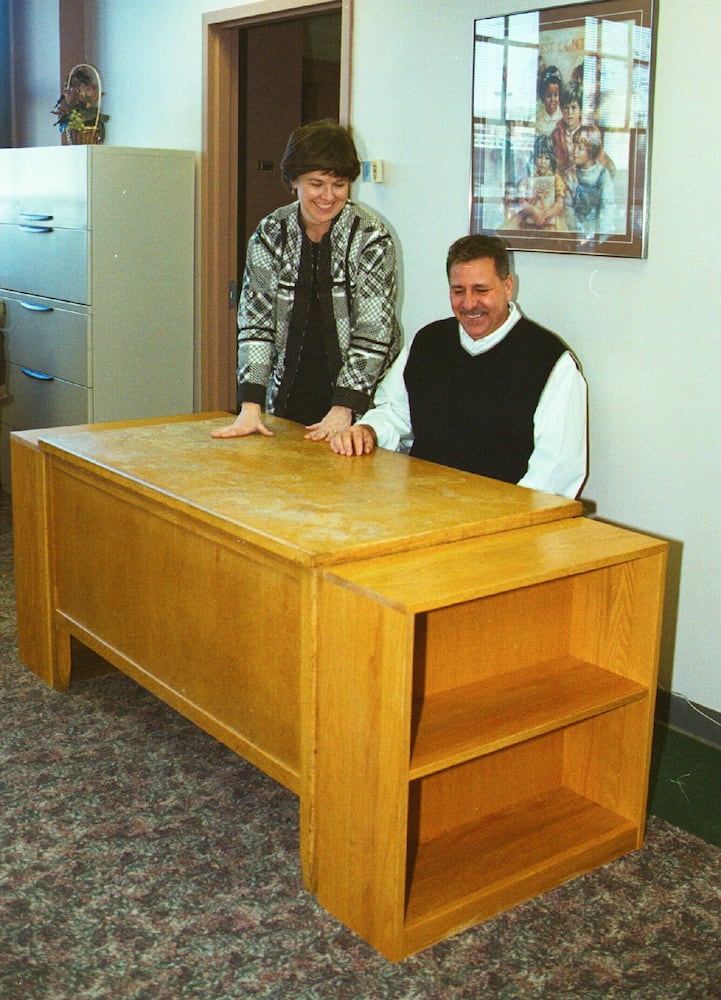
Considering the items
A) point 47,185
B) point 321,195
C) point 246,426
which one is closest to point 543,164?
point 321,195

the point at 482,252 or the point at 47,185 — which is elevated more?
the point at 47,185

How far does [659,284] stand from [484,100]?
85cm

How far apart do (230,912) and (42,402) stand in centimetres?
329

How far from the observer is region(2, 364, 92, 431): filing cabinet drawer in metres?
4.71

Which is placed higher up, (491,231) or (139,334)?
(491,231)

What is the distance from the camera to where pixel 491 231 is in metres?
3.44

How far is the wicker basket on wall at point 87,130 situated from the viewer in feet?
16.9

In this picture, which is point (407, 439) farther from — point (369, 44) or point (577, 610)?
point (369, 44)

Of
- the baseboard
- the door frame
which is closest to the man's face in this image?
the baseboard

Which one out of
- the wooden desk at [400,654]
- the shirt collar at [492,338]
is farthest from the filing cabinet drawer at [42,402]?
the shirt collar at [492,338]

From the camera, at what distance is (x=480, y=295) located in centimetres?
289

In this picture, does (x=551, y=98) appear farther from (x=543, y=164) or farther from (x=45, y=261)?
(x=45, y=261)

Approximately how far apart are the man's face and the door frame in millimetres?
2068

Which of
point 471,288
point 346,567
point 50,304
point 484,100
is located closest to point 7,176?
point 50,304
